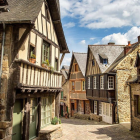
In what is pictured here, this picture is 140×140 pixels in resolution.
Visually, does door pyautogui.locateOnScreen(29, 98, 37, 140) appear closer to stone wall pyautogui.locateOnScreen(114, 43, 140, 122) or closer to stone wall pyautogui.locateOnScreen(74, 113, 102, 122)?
stone wall pyautogui.locateOnScreen(114, 43, 140, 122)

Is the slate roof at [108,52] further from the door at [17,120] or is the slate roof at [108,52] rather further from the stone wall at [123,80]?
the door at [17,120]

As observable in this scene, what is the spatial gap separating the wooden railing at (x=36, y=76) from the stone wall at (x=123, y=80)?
291 inches

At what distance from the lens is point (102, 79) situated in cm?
1727

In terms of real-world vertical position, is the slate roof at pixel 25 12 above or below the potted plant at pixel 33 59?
above

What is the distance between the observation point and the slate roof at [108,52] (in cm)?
1816

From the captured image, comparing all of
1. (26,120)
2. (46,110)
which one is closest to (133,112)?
(46,110)

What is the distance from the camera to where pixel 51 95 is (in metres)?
11.1

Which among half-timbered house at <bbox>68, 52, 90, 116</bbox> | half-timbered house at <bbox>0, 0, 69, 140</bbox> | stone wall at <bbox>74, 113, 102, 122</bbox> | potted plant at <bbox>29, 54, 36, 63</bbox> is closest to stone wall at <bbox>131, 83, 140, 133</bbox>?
half-timbered house at <bbox>0, 0, 69, 140</bbox>

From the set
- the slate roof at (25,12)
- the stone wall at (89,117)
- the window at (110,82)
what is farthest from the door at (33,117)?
the stone wall at (89,117)

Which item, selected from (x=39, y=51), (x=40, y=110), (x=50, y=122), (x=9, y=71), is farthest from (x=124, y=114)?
(x=9, y=71)

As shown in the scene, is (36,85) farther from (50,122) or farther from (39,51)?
(50,122)

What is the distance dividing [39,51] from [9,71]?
266 centimetres

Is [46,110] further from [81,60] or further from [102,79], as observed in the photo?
[81,60]

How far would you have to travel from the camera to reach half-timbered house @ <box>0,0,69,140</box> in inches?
251
